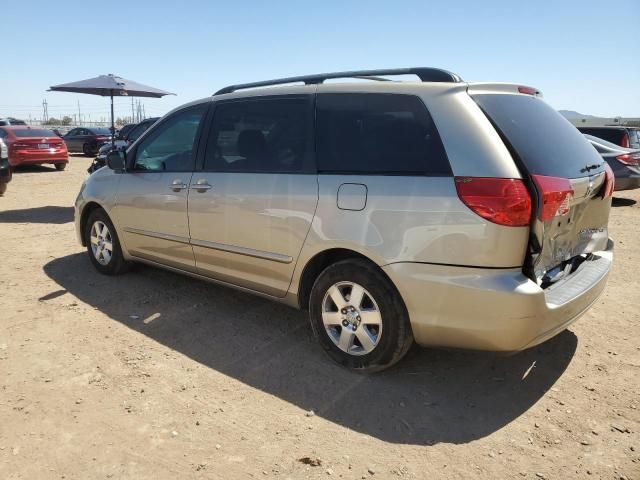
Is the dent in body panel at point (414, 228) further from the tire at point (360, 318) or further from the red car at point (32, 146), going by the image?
the red car at point (32, 146)

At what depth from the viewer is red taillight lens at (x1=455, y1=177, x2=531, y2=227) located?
8.42 ft

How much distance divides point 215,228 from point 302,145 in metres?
0.99

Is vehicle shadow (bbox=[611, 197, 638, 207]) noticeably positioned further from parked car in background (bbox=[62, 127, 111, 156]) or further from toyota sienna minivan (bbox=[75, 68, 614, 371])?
parked car in background (bbox=[62, 127, 111, 156])

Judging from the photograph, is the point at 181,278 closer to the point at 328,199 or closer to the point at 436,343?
the point at 328,199

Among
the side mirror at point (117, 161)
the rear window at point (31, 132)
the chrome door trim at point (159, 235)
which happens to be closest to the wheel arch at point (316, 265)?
the chrome door trim at point (159, 235)

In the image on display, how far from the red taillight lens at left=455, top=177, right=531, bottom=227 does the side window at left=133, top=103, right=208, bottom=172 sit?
7.98 feet

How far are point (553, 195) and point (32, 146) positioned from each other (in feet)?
A: 54.0

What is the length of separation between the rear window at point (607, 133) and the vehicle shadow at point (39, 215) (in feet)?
35.1

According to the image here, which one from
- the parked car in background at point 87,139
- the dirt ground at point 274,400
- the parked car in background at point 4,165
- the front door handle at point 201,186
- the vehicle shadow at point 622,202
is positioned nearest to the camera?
the dirt ground at point 274,400

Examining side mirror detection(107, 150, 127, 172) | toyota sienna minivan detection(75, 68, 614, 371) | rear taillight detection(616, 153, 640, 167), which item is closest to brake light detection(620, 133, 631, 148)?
rear taillight detection(616, 153, 640, 167)

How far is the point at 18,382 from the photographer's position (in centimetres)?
311

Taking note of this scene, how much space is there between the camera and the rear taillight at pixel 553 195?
261 cm

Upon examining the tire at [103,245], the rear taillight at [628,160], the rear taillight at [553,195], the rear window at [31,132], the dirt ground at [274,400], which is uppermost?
the rear window at [31,132]

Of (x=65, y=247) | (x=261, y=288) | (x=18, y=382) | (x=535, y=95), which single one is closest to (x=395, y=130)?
(x=535, y=95)
